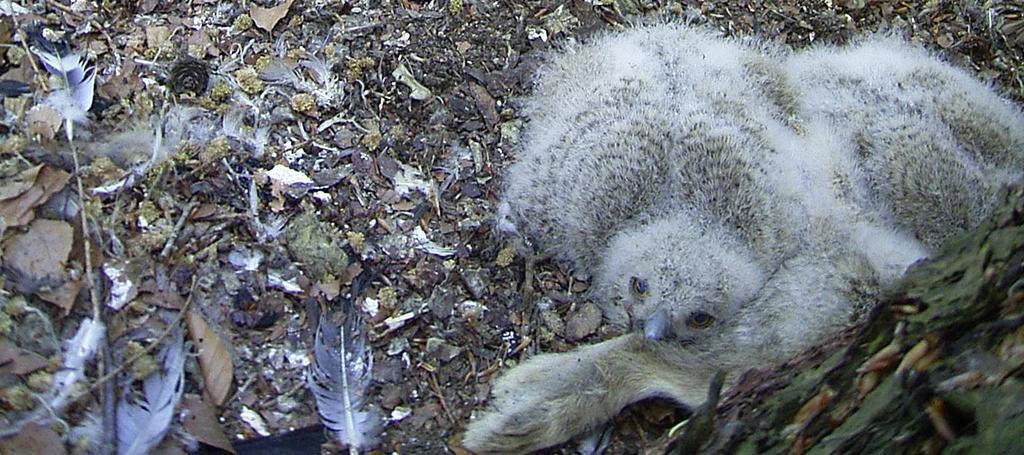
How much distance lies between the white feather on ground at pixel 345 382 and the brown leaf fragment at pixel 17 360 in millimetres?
690

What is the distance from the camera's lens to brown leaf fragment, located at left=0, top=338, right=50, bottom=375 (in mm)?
2729

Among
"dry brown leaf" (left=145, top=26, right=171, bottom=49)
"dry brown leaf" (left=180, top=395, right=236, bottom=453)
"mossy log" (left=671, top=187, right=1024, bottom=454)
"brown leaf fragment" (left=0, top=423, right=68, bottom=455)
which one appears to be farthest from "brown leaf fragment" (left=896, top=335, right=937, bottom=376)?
"dry brown leaf" (left=145, top=26, right=171, bottom=49)

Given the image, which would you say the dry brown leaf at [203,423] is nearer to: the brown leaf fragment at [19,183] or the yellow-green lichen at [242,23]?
the brown leaf fragment at [19,183]

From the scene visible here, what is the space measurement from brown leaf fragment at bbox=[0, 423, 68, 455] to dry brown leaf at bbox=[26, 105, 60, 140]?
3.08 feet

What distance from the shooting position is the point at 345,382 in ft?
9.71

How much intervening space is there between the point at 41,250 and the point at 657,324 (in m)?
1.72

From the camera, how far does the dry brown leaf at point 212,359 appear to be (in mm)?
2910

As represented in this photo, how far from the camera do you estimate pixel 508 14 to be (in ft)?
12.6

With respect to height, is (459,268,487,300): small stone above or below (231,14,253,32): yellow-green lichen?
below

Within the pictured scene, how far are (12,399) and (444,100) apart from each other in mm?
1632

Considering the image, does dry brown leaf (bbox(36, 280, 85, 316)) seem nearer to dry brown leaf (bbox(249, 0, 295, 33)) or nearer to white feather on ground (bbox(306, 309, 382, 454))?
white feather on ground (bbox(306, 309, 382, 454))

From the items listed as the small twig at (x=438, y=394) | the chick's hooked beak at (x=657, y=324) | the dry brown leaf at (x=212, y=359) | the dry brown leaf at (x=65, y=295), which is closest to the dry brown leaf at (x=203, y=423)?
the dry brown leaf at (x=212, y=359)

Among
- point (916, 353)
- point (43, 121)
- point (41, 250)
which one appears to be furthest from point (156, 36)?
point (916, 353)


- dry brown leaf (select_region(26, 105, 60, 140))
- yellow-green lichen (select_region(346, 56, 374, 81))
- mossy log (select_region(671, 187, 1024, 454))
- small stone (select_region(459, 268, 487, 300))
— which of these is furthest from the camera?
yellow-green lichen (select_region(346, 56, 374, 81))
